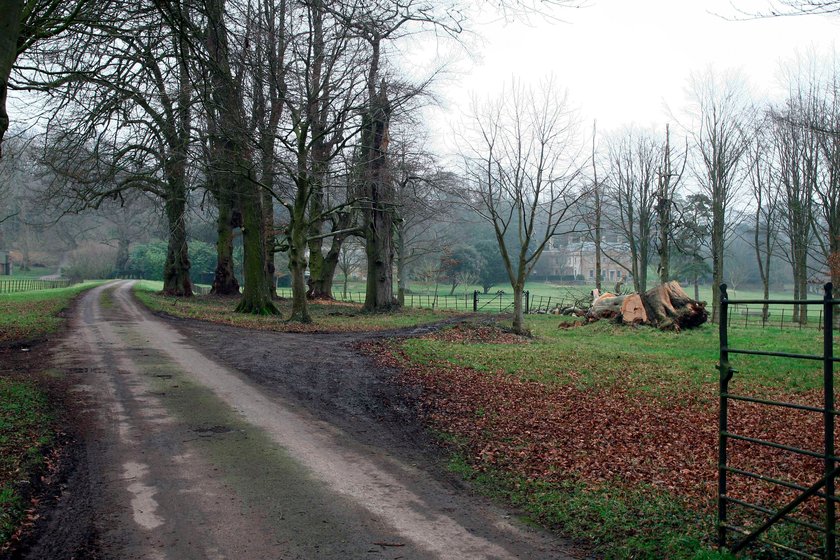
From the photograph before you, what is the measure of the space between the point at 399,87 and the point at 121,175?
1215 cm

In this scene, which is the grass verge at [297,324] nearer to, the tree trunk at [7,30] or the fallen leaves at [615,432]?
the fallen leaves at [615,432]

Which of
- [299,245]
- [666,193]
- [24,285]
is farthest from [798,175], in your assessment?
[24,285]

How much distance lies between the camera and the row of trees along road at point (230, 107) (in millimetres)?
9680

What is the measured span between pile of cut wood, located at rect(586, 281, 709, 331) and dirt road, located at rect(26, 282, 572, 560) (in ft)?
50.5

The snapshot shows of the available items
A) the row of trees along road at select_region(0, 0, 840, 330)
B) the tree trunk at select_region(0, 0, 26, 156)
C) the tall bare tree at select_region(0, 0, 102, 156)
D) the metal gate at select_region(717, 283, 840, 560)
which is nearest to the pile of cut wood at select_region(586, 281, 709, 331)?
the row of trees along road at select_region(0, 0, 840, 330)

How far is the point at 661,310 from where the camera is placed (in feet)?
80.1

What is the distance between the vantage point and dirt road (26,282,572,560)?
4941mm

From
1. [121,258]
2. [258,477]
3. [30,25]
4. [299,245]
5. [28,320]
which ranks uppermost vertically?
[30,25]

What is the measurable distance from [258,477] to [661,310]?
68.9 ft

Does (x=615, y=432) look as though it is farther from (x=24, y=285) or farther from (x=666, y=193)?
(x=24, y=285)

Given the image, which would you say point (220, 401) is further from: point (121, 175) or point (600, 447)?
point (121, 175)

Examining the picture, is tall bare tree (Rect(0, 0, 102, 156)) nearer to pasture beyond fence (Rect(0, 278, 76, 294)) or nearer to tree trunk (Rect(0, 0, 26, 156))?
tree trunk (Rect(0, 0, 26, 156))

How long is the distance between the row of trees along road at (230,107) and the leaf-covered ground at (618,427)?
17.3 feet

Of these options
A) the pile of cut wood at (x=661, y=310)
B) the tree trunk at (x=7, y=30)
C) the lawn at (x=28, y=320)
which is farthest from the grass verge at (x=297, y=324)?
the tree trunk at (x=7, y=30)
